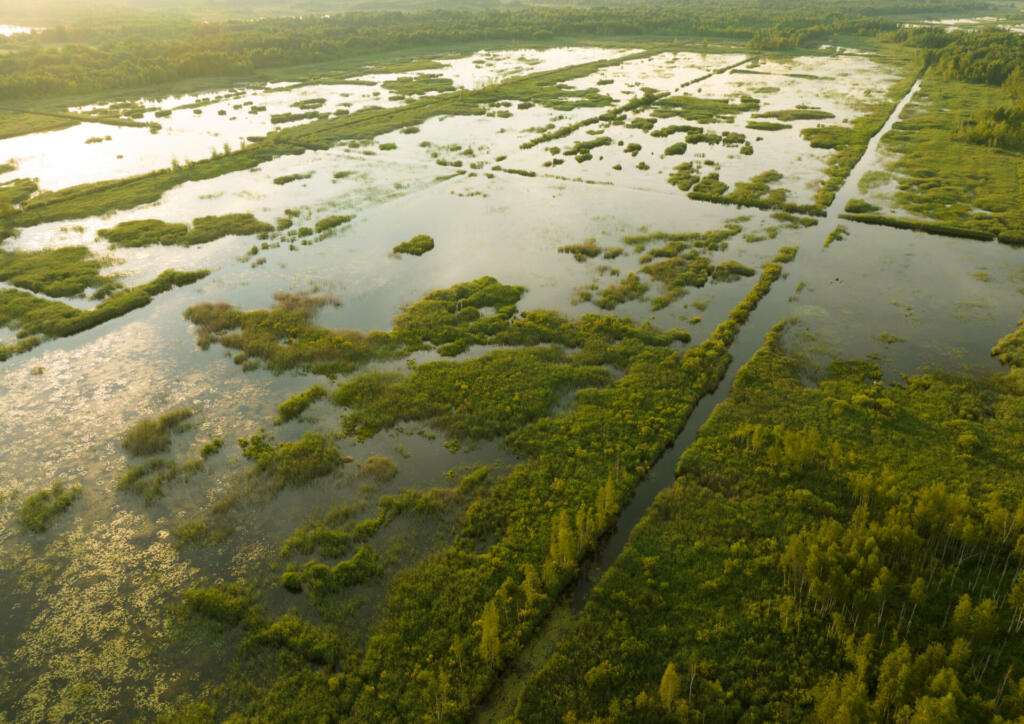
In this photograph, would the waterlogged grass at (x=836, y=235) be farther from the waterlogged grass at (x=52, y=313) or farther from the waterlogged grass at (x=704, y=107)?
the waterlogged grass at (x=52, y=313)

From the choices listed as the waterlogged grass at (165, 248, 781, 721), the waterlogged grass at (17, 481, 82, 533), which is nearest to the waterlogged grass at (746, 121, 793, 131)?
the waterlogged grass at (165, 248, 781, 721)

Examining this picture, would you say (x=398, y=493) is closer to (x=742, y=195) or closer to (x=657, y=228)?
(x=657, y=228)

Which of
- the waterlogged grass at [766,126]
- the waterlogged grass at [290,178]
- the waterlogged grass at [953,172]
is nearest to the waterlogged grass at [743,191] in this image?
the waterlogged grass at [953,172]

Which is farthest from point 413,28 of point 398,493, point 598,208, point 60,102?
point 398,493

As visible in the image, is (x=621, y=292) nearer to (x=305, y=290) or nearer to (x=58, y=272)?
(x=305, y=290)

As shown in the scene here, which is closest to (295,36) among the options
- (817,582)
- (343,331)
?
(343,331)

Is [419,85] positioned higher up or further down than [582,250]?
higher up

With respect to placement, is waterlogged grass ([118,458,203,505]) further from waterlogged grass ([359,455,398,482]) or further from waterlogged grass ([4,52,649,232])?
waterlogged grass ([4,52,649,232])
